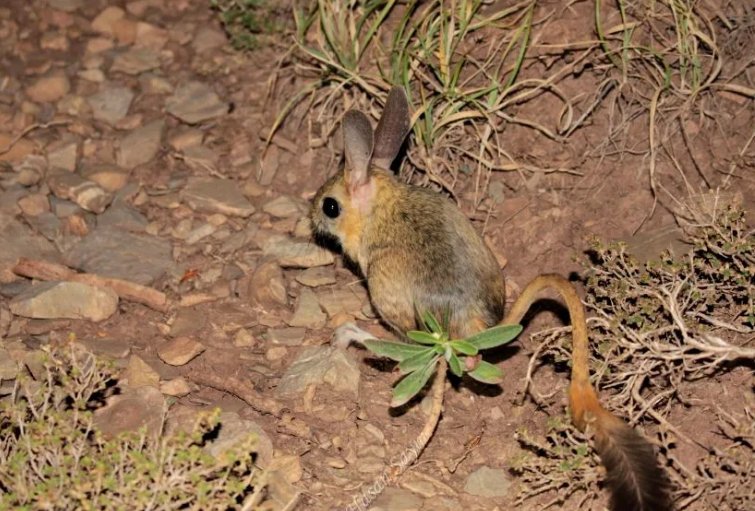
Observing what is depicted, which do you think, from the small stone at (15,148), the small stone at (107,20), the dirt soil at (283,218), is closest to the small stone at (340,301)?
the dirt soil at (283,218)

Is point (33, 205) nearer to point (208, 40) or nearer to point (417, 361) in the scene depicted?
point (208, 40)

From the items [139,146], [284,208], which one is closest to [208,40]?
[139,146]

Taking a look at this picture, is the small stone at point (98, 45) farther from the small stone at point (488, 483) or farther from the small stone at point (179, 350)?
the small stone at point (488, 483)

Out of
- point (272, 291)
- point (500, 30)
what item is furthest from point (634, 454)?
point (500, 30)

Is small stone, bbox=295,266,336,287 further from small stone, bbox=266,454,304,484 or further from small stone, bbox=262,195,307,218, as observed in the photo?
small stone, bbox=266,454,304,484

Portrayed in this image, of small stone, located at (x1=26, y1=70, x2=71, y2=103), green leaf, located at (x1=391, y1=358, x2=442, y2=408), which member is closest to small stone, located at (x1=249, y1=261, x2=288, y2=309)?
green leaf, located at (x1=391, y1=358, x2=442, y2=408)

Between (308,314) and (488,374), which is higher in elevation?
(488,374)
